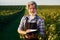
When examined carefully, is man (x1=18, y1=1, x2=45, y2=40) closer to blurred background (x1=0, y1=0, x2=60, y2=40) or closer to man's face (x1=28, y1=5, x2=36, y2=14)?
man's face (x1=28, y1=5, x2=36, y2=14)

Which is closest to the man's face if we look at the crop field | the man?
the man

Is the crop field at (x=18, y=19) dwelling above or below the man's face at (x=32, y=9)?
below

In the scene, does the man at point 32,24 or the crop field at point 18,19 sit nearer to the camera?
the man at point 32,24

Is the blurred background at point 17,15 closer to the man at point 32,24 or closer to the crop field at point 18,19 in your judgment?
the crop field at point 18,19

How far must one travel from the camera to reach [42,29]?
189cm

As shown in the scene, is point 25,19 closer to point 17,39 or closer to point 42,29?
point 42,29

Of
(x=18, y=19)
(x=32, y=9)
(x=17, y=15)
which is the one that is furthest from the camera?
(x=17, y=15)

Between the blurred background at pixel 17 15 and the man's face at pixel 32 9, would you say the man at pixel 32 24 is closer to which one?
the man's face at pixel 32 9

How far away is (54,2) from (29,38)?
2.78ft

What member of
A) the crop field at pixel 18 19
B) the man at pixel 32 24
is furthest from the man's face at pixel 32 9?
the crop field at pixel 18 19

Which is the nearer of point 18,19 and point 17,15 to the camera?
point 18,19

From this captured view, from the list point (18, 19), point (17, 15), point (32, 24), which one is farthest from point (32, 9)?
point (17, 15)

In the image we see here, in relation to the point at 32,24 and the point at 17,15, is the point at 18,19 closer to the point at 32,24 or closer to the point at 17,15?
the point at 17,15

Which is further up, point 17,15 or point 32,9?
point 32,9
